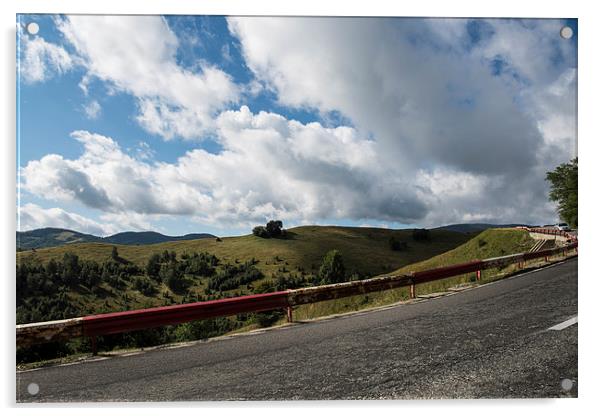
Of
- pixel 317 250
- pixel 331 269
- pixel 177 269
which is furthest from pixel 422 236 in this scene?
pixel 177 269

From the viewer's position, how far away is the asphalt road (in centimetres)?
343

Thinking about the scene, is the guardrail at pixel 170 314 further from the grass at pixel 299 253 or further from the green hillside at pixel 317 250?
the grass at pixel 299 253

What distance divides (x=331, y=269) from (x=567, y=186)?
73.5ft

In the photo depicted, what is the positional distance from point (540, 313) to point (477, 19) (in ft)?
14.7

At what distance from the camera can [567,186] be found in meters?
4.77

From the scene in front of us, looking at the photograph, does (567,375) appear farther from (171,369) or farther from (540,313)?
(171,369)

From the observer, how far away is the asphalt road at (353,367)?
3430mm

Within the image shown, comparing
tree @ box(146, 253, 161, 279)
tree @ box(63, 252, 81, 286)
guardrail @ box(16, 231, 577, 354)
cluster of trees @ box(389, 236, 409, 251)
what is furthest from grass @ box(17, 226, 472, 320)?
guardrail @ box(16, 231, 577, 354)

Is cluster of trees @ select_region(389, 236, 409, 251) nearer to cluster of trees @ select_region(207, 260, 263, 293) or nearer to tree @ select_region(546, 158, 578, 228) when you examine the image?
cluster of trees @ select_region(207, 260, 263, 293)

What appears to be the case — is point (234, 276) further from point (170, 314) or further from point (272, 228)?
point (170, 314)

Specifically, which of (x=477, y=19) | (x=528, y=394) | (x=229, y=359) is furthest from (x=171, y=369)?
(x=477, y=19)

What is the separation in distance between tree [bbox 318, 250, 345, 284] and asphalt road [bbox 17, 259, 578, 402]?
1970 centimetres

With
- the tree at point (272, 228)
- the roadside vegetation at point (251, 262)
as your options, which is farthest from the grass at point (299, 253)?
the tree at point (272, 228)

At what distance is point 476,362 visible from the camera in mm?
3648
